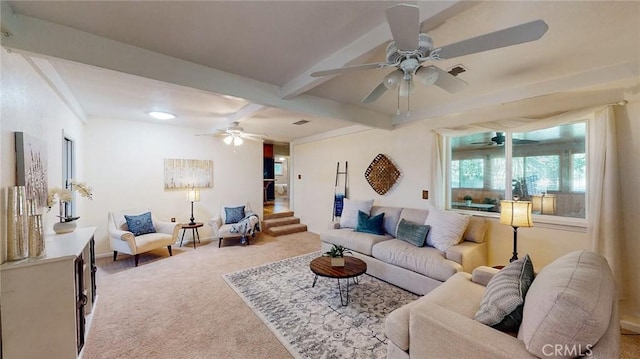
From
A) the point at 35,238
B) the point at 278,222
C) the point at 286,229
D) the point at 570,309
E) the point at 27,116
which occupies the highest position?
the point at 27,116

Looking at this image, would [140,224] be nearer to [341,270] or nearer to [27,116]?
[27,116]

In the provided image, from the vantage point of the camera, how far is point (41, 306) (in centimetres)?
157

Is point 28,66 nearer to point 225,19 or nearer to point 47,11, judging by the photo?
point 47,11

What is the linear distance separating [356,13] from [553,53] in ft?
6.12

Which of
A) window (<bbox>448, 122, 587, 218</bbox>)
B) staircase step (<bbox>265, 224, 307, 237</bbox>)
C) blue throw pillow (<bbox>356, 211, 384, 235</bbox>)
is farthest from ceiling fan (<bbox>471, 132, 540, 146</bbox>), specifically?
staircase step (<bbox>265, 224, 307, 237</bbox>)

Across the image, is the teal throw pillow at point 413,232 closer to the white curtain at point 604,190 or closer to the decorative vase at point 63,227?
the white curtain at point 604,190

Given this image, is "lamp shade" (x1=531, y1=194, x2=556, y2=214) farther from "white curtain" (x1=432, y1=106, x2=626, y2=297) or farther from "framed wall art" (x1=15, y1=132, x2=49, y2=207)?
"framed wall art" (x1=15, y1=132, x2=49, y2=207)

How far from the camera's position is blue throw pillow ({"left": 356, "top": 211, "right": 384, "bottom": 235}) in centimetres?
397

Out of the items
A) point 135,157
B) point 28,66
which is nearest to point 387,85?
point 28,66

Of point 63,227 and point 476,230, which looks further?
point 476,230

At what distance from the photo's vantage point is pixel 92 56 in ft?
5.95

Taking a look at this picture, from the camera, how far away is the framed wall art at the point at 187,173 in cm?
494

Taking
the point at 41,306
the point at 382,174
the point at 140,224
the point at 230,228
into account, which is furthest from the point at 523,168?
the point at 140,224

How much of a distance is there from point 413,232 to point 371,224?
776 millimetres
